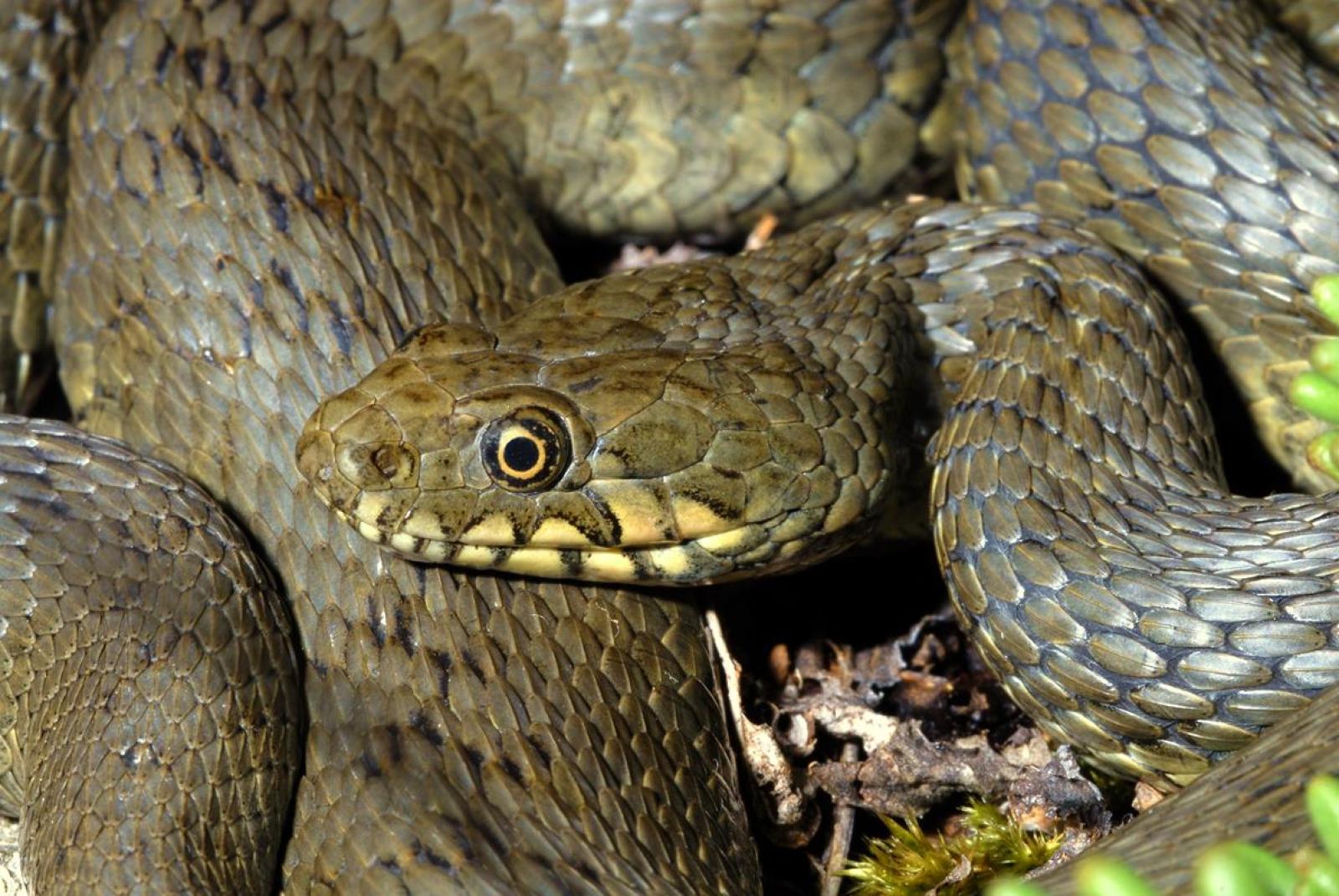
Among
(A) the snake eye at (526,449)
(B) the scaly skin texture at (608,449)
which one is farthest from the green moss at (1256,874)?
(A) the snake eye at (526,449)

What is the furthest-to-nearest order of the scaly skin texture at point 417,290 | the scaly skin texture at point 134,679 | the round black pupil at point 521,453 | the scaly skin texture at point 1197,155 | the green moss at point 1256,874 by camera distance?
the scaly skin texture at point 1197,155 → the round black pupil at point 521,453 → the scaly skin texture at point 417,290 → the scaly skin texture at point 134,679 → the green moss at point 1256,874

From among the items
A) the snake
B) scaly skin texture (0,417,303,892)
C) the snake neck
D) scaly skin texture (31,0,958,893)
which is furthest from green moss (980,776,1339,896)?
scaly skin texture (0,417,303,892)

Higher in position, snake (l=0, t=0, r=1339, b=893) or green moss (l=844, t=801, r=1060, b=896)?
snake (l=0, t=0, r=1339, b=893)

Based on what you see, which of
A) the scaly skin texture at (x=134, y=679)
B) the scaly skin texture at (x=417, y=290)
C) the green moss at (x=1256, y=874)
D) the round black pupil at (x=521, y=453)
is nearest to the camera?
the green moss at (x=1256, y=874)

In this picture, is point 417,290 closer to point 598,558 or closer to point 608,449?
point 608,449

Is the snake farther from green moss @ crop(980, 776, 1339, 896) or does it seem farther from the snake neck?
green moss @ crop(980, 776, 1339, 896)

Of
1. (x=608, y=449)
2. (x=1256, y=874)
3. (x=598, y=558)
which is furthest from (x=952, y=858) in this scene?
(x=1256, y=874)

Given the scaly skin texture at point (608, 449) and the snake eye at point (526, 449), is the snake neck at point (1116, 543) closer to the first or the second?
the scaly skin texture at point (608, 449)

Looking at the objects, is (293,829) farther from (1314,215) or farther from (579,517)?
(1314,215)
